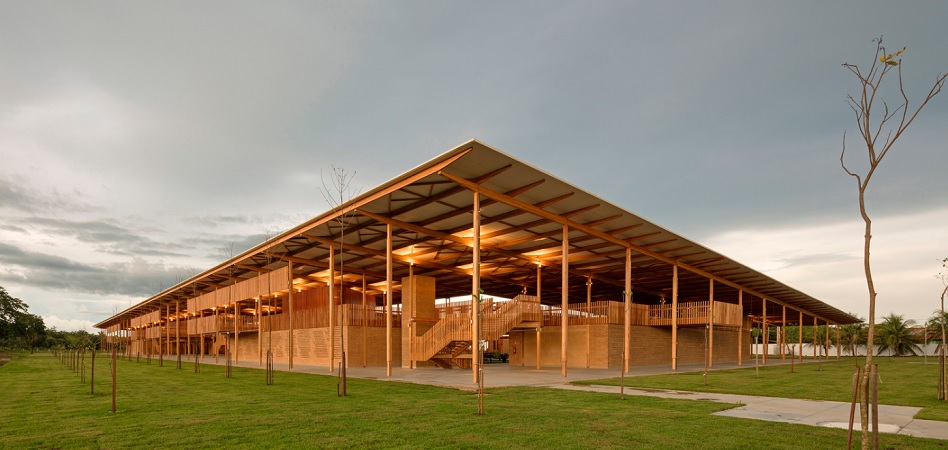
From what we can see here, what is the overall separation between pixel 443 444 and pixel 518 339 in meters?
32.6

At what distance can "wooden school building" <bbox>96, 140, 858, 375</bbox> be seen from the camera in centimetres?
2416

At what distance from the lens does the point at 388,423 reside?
35.9 ft

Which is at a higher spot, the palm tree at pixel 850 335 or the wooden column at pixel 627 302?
the wooden column at pixel 627 302

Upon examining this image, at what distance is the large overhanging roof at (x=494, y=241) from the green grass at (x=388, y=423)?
769cm

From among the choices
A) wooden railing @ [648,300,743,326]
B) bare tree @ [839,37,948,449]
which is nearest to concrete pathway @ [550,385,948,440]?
bare tree @ [839,37,948,449]

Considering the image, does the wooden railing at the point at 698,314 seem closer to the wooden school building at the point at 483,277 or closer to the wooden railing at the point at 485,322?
the wooden school building at the point at 483,277

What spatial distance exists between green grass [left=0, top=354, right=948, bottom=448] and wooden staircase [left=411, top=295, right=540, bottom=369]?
10.7 metres

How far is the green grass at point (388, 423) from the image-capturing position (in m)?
9.07

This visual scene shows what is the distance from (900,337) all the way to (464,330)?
74.1 metres

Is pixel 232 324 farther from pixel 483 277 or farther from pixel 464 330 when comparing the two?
pixel 464 330

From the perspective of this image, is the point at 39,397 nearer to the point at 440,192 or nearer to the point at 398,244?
the point at 440,192

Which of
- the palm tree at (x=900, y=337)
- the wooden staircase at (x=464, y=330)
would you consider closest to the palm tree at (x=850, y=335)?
the palm tree at (x=900, y=337)

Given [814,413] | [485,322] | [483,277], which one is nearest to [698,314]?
[485,322]

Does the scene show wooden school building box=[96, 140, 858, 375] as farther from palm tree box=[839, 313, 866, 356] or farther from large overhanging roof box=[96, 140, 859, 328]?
palm tree box=[839, 313, 866, 356]
